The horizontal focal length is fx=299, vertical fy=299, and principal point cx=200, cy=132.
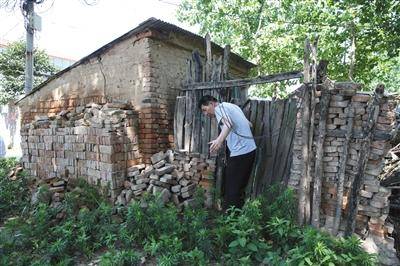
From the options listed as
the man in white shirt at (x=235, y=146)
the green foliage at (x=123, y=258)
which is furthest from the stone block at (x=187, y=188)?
the green foliage at (x=123, y=258)


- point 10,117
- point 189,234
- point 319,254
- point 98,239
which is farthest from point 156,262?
point 10,117

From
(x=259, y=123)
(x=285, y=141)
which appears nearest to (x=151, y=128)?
(x=259, y=123)

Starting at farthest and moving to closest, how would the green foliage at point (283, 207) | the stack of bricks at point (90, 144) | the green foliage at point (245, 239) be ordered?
the stack of bricks at point (90, 144)
the green foliage at point (283, 207)
the green foliage at point (245, 239)

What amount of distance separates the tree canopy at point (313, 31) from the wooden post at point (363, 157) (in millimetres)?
4829

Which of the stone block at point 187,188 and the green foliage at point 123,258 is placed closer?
the green foliage at point 123,258

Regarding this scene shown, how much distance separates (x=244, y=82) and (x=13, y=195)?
5.00 metres

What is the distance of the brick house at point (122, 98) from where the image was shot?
17.2 ft

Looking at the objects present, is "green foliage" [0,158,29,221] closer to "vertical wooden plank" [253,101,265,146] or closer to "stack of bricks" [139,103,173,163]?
"stack of bricks" [139,103,173,163]

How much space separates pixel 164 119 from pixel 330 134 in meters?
2.93

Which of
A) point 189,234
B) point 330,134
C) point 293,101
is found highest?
point 293,101

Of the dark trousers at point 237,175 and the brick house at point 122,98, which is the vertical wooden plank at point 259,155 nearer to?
the dark trousers at point 237,175

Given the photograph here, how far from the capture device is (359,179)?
3484 millimetres

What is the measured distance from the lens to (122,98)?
5.73 m

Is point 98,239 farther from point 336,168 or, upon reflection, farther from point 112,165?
point 336,168
